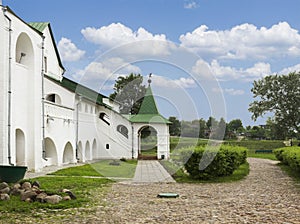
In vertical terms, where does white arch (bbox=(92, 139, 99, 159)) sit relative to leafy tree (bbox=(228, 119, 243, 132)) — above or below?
below

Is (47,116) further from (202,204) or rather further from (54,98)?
(202,204)

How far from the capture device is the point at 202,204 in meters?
10.5

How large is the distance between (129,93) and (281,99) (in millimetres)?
20297

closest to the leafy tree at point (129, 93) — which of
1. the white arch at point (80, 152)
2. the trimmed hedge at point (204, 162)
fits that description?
the white arch at point (80, 152)

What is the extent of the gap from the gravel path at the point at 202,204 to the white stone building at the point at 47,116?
6.08m

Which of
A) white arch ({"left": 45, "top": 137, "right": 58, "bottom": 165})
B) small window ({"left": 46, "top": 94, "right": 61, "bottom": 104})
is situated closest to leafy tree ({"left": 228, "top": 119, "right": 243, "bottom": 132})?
small window ({"left": 46, "top": 94, "right": 61, "bottom": 104})

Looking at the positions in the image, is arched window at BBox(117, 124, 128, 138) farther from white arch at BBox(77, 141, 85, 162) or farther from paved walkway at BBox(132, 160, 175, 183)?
paved walkway at BBox(132, 160, 175, 183)

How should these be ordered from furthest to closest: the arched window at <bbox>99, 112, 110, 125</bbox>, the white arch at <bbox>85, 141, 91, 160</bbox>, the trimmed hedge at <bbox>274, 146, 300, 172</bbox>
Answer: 1. the arched window at <bbox>99, 112, 110, 125</bbox>
2. the white arch at <bbox>85, 141, 91, 160</bbox>
3. the trimmed hedge at <bbox>274, 146, 300, 172</bbox>

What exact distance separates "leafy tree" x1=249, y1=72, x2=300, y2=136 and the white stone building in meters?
21.5

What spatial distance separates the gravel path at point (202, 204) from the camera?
27.8 feet

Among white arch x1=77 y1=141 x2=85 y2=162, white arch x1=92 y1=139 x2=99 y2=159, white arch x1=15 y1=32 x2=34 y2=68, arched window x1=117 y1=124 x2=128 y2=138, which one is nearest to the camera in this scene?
white arch x1=15 y1=32 x2=34 y2=68

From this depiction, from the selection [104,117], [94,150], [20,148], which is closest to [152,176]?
[20,148]

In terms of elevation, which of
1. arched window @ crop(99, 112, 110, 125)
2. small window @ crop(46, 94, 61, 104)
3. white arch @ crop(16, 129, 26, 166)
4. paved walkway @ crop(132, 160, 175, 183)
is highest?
small window @ crop(46, 94, 61, 104)

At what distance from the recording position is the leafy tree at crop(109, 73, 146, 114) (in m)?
44.1
